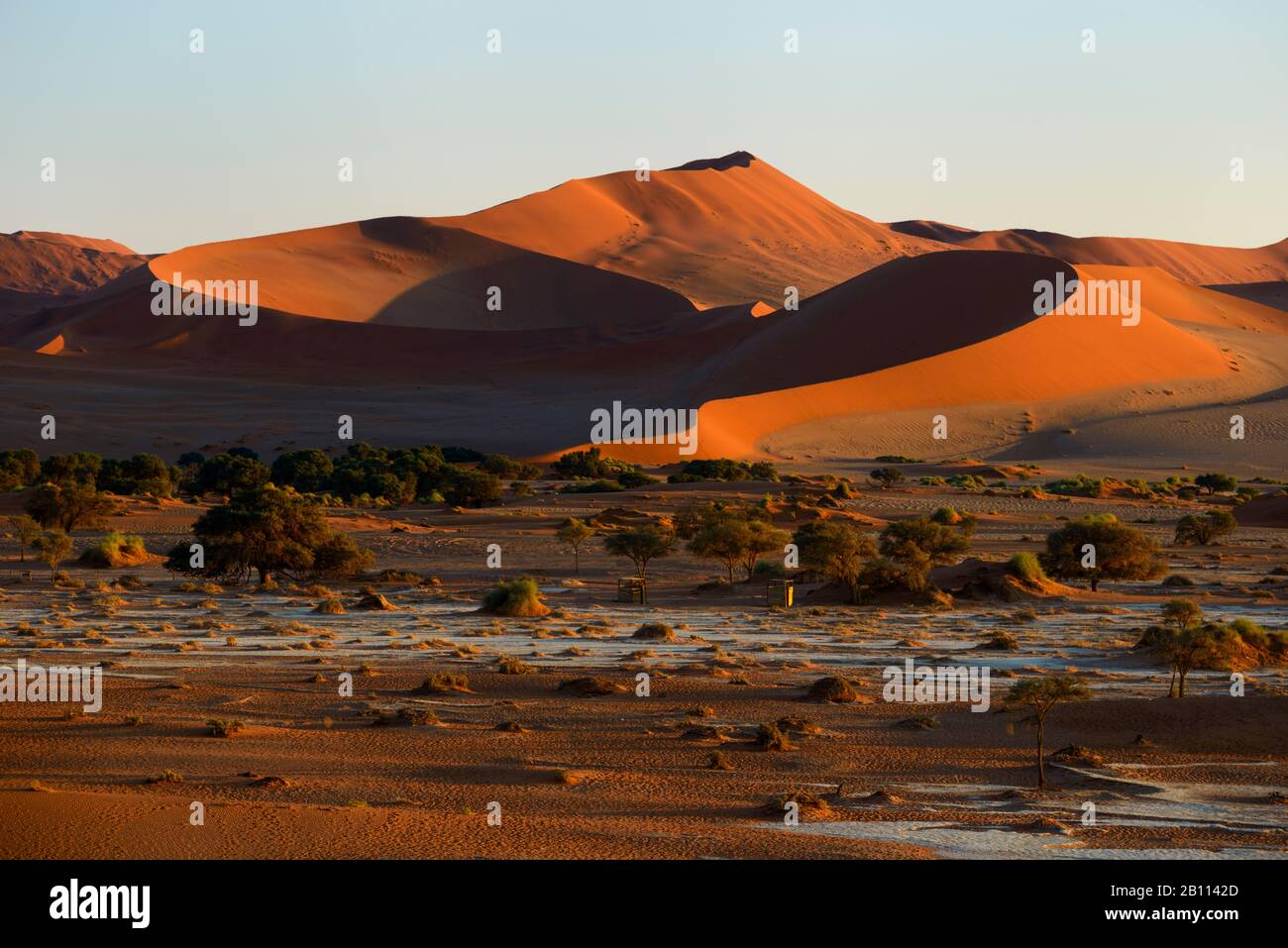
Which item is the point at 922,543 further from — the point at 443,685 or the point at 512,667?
the point at 443,685

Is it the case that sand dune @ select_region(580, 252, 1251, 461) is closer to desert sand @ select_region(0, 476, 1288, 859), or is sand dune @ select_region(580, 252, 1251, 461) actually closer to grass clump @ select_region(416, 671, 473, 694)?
Result: desert sand @ select_region(0, 476, 1288, 859)

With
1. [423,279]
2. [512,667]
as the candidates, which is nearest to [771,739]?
[512,667]

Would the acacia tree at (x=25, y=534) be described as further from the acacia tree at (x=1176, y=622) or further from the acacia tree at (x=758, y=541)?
the acacia tree at (x=1176, y=622)

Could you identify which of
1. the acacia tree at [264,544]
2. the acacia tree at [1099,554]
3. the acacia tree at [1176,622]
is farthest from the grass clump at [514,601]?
the acacia tree at [1099,554]

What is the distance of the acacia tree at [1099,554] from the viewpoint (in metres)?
33.9

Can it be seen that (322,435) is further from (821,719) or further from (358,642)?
(821,719)

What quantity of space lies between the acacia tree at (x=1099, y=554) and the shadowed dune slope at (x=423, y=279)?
125233 mm

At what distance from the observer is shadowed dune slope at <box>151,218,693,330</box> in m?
160

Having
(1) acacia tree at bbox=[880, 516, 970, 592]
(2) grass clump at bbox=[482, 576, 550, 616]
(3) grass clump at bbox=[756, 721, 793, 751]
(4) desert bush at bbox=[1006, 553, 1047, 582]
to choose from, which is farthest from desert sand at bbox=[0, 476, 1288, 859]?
(1) acacia tree at bbox=[880, 516, 970, 592]

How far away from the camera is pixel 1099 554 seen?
34.2 m

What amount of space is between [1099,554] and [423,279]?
146 m

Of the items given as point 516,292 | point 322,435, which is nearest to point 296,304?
point 516,292

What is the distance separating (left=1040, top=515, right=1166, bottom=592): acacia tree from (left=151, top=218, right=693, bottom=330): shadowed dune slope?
125 metres
